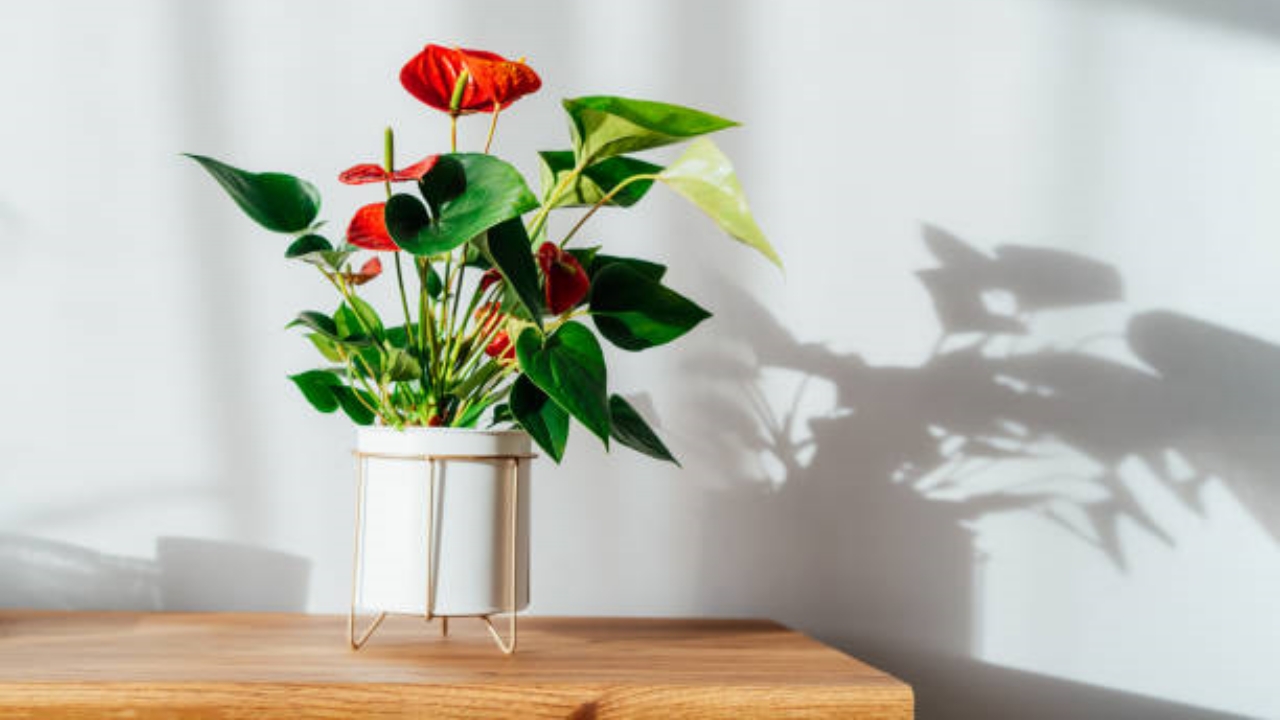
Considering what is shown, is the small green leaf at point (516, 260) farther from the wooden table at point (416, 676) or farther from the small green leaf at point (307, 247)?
the wooden table at point (416, 676)

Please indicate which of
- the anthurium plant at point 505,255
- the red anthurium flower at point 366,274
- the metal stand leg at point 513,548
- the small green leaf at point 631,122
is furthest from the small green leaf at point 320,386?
the small green leaf at point 631,122

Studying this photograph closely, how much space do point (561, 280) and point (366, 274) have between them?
23 cm

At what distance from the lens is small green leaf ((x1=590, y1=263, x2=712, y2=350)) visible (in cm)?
88

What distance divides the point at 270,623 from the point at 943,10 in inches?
40.3

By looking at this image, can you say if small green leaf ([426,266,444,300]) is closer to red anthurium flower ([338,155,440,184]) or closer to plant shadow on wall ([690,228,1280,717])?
red anthurium flower ([338,155,440,184])

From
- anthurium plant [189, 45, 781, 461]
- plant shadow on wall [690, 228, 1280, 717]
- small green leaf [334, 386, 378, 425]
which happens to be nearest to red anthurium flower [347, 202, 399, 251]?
anthurium plant [189, 45, 781, 461]

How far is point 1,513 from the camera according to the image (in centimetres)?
115

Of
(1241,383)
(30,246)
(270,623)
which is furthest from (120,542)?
(1241,383)

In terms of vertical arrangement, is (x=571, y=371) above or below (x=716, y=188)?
below

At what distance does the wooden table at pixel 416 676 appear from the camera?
0.71 meters

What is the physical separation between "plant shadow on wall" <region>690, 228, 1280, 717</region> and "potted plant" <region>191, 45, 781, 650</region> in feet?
1.11

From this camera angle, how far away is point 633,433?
90 cm

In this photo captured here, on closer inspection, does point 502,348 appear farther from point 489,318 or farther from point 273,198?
point 273,198

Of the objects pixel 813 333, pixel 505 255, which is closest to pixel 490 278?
pixel 505 255
